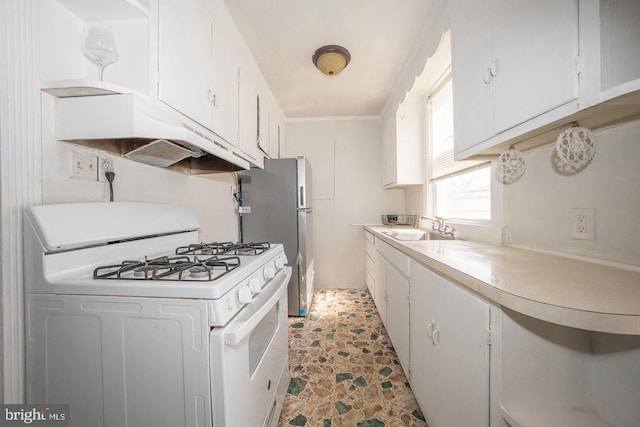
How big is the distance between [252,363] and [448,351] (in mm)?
792

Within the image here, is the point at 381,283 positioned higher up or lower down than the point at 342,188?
lower down

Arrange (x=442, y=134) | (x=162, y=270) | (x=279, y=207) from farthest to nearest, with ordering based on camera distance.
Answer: (x=279, y=207) < (x=442, y=134) < (x=162, y=270)

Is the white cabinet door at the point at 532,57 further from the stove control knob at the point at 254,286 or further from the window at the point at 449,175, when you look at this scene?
the stove control knob at the point at 254,286

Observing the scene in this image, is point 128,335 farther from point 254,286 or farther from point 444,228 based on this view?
point 444,228

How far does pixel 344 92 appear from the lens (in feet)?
9.03

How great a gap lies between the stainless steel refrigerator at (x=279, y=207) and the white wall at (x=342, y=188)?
41.3 inches

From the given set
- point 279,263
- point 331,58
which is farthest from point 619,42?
point 331,58

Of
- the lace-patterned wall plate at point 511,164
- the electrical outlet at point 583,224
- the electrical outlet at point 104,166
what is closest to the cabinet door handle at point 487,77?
the lace-patterned wall plate at point 511,164

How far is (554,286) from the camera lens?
68 cm

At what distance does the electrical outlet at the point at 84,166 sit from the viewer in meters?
0.92

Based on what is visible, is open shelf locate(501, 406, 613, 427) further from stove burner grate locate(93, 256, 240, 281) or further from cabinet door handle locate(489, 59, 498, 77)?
cabinet door handle locate(489, 59, 498, 77)

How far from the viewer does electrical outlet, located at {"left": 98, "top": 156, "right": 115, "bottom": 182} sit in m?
1.01

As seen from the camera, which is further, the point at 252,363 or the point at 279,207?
the point at 279,207

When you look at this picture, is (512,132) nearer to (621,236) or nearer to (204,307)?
(621,236)
